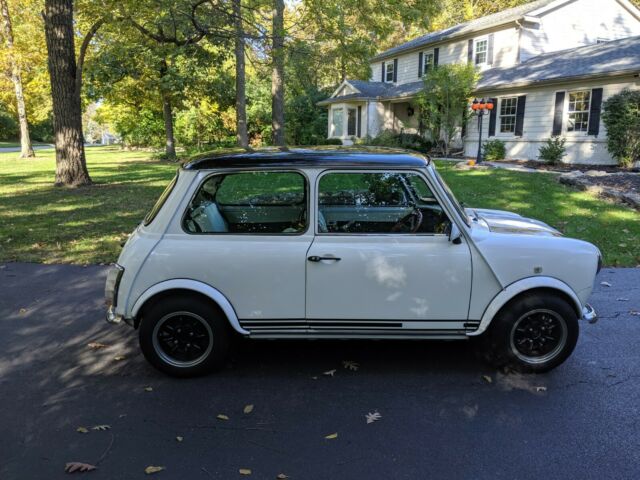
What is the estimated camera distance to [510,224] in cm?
421

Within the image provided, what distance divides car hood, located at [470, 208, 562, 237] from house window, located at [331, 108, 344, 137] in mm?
27504

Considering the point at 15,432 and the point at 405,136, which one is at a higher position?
the point at 405,136

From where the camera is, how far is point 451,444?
9.97 ft

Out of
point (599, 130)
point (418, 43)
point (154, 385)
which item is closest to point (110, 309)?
point (154, 385)

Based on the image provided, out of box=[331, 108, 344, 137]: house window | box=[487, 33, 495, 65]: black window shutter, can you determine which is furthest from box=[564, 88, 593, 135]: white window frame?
box=[331, 108, 344, 137]: house window

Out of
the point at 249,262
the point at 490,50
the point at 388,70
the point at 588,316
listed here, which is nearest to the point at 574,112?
the point at 490,50

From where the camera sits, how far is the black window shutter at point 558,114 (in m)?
18.8

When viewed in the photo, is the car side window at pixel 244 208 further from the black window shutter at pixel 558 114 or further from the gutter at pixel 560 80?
the black window shutter at pixel 558 114

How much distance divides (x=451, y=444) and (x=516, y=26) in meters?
23.4

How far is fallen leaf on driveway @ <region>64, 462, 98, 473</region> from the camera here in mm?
2816

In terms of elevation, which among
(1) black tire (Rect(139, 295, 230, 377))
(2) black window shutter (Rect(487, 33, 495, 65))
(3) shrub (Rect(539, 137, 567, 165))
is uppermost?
(2) black window shutter (Rect(487, 33, 495, 65))

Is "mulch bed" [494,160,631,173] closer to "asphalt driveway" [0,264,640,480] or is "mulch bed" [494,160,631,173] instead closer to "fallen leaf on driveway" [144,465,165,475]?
"asphalt driveway" [0,264,640,480]

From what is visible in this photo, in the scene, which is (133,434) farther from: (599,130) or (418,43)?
(418,43)

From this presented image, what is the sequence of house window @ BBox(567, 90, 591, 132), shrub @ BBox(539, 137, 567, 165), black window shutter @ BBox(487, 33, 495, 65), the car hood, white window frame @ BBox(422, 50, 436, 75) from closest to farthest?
the car hood, house window @ BBox(567, 90, 591, 132), shrub @ BBox(539, 137, 567, 165), black window shutter @ BBox(487, 33, 495, 65), white window frame @ BBox(422, 50, 436, 75)
